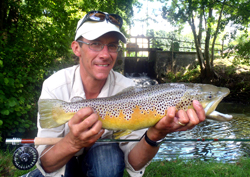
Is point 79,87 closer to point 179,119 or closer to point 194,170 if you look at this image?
point 179,119

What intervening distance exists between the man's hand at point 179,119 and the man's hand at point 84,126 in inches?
22.7

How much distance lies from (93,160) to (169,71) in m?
18.5

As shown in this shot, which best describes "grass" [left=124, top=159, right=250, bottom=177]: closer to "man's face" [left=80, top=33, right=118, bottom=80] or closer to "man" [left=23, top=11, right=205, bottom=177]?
"man" [left=23, top=11, right=205, bottom=177]

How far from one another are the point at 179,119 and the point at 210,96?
44 centimetres

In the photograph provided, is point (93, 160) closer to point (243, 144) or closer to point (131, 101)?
point (131, 101)

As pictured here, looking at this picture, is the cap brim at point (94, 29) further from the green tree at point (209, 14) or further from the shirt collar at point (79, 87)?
the green tree at point (209, 14)

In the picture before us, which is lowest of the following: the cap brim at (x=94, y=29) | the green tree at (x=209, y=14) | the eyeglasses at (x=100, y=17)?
the cap brim at (x=94, y=29)

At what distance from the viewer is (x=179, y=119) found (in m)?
1.79

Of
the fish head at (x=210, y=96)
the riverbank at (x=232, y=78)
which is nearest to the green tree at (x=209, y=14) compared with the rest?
the riverbank at (x=232, y=78)

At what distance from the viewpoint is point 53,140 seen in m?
1.95

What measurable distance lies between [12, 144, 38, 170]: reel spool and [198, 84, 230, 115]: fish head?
170cm

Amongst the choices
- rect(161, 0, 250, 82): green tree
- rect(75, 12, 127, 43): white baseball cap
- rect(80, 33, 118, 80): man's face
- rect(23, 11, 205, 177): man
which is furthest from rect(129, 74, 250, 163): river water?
rect(161, 0, 250, 82): green tree

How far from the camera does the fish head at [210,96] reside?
1938mm

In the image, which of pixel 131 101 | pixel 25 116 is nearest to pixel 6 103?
pixel 25 116
